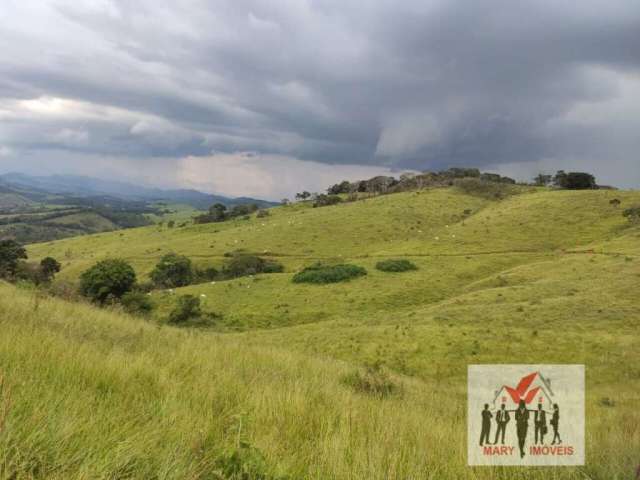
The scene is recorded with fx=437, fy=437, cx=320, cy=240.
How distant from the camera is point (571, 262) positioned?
40.7 m

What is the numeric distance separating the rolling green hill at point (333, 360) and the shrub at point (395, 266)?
1.47m

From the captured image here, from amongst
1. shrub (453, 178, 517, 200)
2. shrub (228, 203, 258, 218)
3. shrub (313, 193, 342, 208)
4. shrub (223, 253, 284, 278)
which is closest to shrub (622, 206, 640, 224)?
shrub (453, 178, 517, 200)

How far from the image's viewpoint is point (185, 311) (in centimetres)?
3906

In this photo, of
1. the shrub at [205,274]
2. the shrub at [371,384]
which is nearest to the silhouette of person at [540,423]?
the shrub at [371,384]

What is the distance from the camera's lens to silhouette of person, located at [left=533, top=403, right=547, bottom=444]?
14.8 feet

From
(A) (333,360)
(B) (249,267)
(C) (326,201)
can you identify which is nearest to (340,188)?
(C) (326,201)

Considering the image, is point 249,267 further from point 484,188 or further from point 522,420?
point 484,188

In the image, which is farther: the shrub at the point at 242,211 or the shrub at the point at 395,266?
the shrub at the point at 242,211

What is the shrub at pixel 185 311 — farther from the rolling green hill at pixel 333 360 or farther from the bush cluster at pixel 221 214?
Result: the bush cluster at pixel 221 214

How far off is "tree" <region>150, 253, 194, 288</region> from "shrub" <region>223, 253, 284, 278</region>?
5145 mm

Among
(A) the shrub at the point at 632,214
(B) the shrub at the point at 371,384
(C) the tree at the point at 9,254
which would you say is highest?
(A) the shrub at the point at 632,214

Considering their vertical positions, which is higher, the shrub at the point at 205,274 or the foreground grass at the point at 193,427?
the foreground grass at the point at 193,427

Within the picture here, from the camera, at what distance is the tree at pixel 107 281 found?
46.2 m

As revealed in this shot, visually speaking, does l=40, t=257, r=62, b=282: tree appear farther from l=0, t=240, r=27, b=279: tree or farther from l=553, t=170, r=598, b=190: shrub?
l=553, t=170, r=598, b=190: shrub
